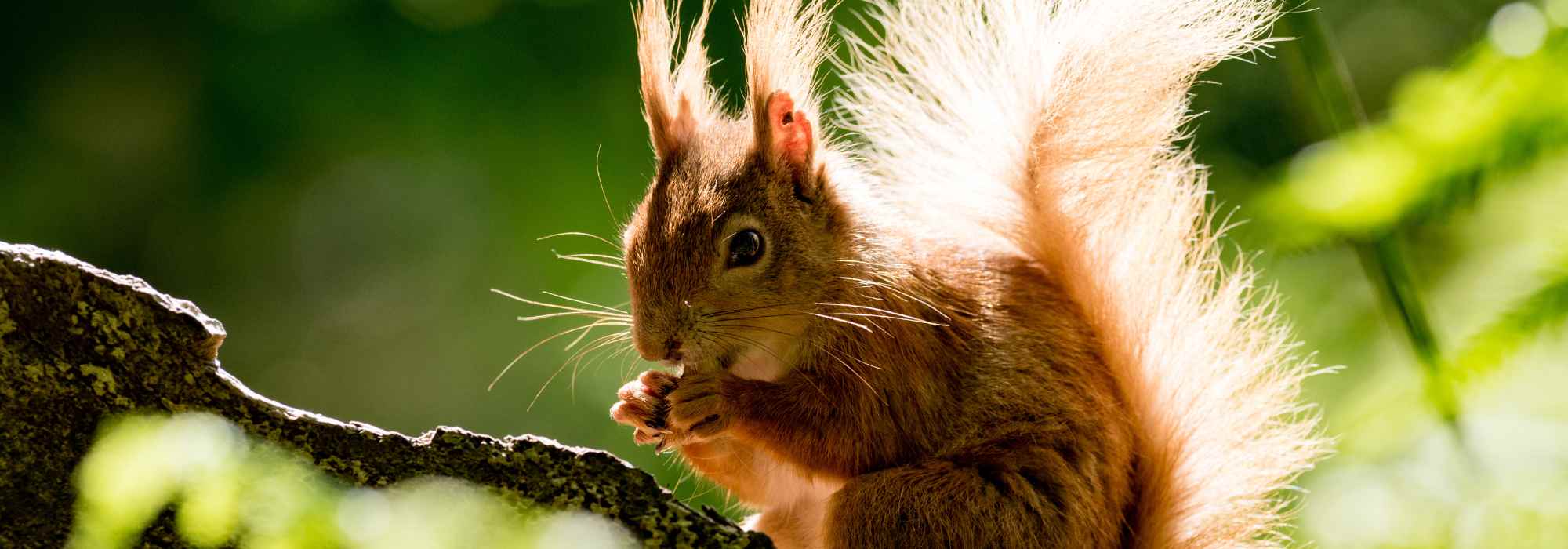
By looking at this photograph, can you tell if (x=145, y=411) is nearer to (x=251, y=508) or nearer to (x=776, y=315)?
(x=251, y=508)

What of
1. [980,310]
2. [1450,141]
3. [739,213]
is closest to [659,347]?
[739,213]

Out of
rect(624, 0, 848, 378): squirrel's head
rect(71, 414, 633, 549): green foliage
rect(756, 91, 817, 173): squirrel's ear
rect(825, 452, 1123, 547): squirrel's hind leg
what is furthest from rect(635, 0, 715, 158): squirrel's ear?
rect(71, 414, 633, 549): green foliage

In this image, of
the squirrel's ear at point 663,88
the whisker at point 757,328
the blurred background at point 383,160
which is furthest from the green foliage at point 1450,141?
the blurred background at point 383,160

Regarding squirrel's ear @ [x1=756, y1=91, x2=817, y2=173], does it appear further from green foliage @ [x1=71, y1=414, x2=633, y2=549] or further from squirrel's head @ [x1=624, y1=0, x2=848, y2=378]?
green foliage @ [x1=71, y1=414, x2=633, y2=549]

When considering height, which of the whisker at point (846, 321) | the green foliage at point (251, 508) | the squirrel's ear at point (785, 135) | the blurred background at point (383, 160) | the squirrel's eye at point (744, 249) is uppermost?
the blurred background at point (383, 160)

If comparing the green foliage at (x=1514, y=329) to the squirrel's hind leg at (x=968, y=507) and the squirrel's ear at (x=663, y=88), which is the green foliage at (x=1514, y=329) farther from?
the squirrel's ear at (x=663, y=88)

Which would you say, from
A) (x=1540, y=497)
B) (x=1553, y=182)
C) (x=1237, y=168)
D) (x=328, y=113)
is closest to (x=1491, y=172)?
(x=1553, y=182)

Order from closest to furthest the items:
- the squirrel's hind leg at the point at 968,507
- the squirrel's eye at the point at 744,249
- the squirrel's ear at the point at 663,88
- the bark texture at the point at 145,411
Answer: the bark texture at the point at 145,411 → the squirrel's hind leg at the point at 968,507 → the squirrel's eye at the point at 744,249 → the squirrel's ear at the point at 663,88
